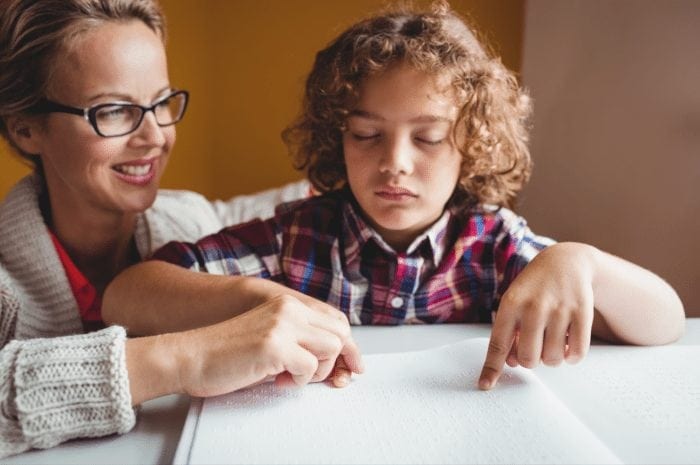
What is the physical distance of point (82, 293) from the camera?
0.91 m

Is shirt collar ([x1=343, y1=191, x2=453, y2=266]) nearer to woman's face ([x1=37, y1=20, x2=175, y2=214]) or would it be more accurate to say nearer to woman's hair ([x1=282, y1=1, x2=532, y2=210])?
woman's hair ([x1=282, y1=1, x2=532, y2=210])

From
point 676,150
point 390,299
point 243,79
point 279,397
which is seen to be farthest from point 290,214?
point 243,79

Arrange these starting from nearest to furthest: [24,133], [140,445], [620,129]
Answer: [140,445] → [24,133] → [620,129]

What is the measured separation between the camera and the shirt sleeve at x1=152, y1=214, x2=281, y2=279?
33.6 inches

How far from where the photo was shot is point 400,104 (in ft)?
2.54

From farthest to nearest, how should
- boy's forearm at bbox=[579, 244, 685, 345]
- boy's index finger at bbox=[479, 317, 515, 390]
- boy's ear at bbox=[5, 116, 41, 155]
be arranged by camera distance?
boy's ear at bbox=[5, 116, 41, 155], boy's forearm at bbox=[579, 244, 685, 345], boy's index finger at bbox=[479, 317, 515, 390]

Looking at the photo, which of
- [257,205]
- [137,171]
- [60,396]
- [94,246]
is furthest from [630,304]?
[257,205]

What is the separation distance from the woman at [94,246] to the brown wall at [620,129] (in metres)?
0.71

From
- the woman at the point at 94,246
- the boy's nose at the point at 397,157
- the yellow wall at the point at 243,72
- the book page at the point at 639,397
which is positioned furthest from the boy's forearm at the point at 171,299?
the yellow wall at the point at 243,72

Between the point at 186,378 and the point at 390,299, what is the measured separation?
1.25ft

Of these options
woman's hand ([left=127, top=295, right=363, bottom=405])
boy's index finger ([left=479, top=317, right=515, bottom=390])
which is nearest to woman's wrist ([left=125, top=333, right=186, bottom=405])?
woman's hand ([left=127, top=295, right=363, bottom=405])

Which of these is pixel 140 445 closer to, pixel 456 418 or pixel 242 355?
pixel 242 355

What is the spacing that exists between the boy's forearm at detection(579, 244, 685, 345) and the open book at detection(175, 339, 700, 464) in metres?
0.06

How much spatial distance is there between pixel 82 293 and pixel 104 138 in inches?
9.5
